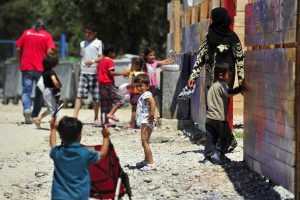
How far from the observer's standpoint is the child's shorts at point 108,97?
43.3ft

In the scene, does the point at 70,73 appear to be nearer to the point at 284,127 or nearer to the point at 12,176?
the point at 12,176

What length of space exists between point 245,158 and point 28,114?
262 inches

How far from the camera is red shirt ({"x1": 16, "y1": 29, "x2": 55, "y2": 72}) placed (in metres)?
13.8

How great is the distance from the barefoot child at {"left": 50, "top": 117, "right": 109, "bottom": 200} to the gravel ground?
4.88ft

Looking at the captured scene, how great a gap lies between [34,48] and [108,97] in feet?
5.85

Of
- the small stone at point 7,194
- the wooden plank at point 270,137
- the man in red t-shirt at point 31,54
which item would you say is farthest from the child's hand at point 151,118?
the man in red t-shirt at point 31,54

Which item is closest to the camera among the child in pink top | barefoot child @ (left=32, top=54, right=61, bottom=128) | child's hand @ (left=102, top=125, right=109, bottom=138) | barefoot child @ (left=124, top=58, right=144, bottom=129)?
child's hand @ (left=102, top=125, right=109, bottom=138)

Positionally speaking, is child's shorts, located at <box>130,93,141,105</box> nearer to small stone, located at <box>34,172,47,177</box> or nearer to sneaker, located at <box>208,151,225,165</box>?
small stone, located at <box>34,172,47,177</box>

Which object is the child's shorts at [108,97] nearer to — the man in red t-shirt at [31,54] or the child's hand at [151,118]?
the man in red t-shirt at [31,54]

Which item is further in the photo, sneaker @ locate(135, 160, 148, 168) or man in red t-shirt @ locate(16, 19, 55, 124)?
man in red t-shirt @ locate(16, 19, 55, 124)

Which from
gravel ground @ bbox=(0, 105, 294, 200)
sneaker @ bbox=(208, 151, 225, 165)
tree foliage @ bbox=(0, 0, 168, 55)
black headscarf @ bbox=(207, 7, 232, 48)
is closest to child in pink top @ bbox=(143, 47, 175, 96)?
gravel ground @ bbox=(0, 105, 294, 200)

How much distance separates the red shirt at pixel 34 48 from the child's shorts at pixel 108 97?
4.51 feet

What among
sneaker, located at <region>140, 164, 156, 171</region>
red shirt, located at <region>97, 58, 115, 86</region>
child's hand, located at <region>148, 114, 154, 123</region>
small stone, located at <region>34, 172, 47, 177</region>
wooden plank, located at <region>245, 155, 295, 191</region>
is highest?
red shirt, located at <region>97, 58, 115, 86</region>

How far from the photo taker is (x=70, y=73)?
65.7ft
